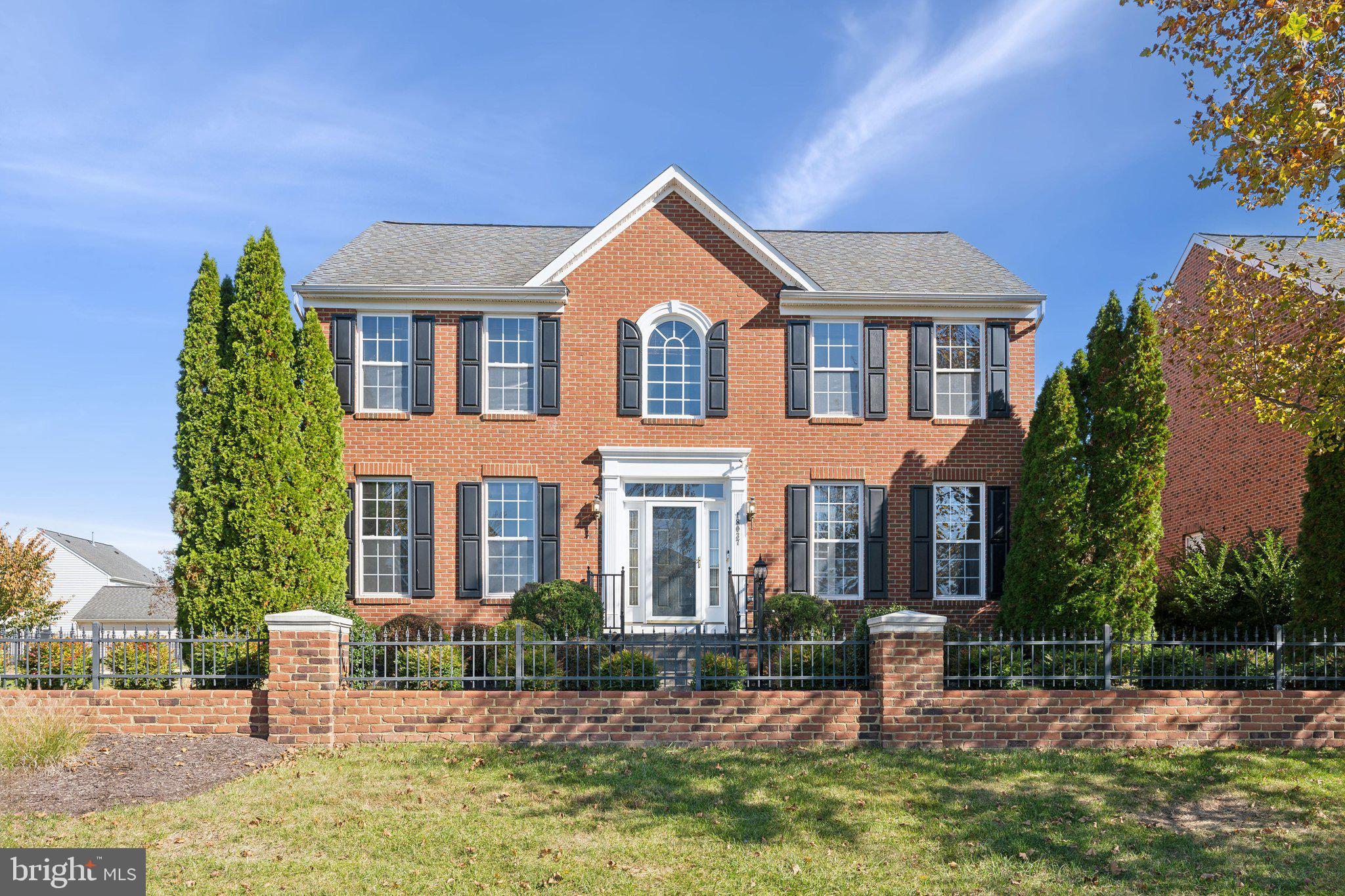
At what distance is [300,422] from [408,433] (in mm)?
2203

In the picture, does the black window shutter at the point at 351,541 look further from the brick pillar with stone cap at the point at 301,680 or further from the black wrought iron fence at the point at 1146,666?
the black wrought iron fence at the point at 1146,666

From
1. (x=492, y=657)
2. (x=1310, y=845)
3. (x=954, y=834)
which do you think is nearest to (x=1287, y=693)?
(x=1310, y=845)

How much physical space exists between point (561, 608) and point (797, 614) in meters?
3.32

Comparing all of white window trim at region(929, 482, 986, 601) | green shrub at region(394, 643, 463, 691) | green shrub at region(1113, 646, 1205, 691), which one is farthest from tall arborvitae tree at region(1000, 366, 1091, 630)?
green shrub at region(394, 643, 463, 691)

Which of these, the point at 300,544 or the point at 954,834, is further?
the point at 300,544

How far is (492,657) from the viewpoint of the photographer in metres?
11.1

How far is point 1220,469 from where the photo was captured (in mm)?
18172

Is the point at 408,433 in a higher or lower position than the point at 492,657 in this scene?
higher

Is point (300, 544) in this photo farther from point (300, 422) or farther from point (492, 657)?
point (492, 657)

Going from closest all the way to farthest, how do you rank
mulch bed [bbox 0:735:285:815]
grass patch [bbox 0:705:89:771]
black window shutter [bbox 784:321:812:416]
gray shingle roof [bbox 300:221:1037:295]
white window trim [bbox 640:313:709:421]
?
mulch bed [bbox 0:735:285:815] → grass patch [bbox 0:705:89:771] → white window trim [bbox 640:313:709:421] → black window shutter [bbox 784:321:812:416] → gray shingle roof [bbox 300:221:1037:295]

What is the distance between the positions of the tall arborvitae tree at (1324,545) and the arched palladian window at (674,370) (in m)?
8.45

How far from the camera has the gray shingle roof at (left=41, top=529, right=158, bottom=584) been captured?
4281cm

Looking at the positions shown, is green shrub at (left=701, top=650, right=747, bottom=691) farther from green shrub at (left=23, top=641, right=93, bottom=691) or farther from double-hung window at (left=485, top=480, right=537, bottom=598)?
green shrub at (left=23, top=641, right=93, bottom=691)

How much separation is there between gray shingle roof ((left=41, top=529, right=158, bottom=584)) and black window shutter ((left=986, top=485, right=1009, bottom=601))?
3664 centimetres
